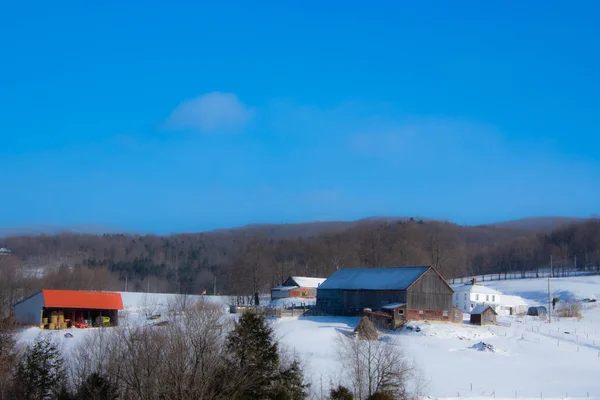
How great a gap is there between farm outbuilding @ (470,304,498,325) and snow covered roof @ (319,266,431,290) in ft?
21.1

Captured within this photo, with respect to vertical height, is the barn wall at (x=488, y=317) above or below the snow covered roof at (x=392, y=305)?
below

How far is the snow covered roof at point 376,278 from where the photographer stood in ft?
209

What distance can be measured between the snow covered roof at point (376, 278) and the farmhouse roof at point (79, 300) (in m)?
22.1

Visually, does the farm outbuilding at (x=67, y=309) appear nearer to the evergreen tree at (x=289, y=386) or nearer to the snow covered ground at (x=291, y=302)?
the snow covered ground at (x=291, y=302)

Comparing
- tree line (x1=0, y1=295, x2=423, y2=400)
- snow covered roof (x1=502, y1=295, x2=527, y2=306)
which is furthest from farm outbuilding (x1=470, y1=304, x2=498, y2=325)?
tree line (x1=0, y1=295, x2=423, y2=400)

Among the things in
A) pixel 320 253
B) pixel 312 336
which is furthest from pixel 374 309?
pixel 320 253

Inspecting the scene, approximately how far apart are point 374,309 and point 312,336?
1509 cm

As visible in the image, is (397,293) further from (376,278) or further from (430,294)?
(376,278)

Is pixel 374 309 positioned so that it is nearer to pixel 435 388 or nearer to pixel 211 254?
pixel 435 388

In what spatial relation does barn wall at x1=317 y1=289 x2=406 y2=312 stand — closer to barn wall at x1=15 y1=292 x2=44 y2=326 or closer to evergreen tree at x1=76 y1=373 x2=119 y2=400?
barn wall at x1=15 y1=292 x2=44 y2=326

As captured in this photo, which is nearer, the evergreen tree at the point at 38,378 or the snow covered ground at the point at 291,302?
the evergreen tree at the point at 38,378

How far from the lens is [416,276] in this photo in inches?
2502

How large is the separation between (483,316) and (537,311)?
2090 centimetres

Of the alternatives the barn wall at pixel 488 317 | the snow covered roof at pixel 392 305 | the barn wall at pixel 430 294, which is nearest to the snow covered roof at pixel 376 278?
the barn wall at pixel 430 294
